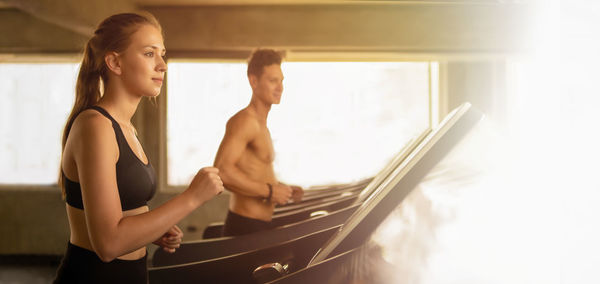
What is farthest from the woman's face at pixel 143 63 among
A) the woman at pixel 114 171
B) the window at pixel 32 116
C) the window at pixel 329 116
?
the window at pixel 32 116

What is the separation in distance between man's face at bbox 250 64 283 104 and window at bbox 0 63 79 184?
2891 millimetres

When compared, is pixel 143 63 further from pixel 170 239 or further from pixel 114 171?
pixel 170 239

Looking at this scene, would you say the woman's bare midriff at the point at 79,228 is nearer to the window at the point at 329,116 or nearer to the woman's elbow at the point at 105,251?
the woman's elbow at the point at 105,251

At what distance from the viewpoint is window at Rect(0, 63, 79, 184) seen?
4.12 metres

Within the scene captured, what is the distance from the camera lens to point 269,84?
1.94m

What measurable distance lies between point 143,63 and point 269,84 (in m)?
1.07

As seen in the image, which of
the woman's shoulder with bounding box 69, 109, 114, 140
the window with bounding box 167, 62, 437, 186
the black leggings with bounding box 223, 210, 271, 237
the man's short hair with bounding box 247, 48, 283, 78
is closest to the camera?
the woman's shoulder with bounding box 69, 109, 114, 140

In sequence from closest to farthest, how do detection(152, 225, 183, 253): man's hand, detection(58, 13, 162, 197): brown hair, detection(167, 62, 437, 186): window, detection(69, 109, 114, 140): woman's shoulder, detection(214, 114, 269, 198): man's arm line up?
detection(69, 109, 114, 140): woman's shoulder → detection(58, 13, 162, 197): brown hair → detection(152, 225, 183, 253): man's hand → detection(214, 114, 269, 198): man's arm → detection(167, 62, 437, 186): window

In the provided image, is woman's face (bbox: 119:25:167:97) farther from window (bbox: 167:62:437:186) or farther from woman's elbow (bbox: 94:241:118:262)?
window (bbox: 167:62:437:186)

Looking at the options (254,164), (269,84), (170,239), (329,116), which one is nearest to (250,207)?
(254,164)

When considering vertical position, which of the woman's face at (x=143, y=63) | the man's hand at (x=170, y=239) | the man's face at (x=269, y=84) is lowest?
the man's hand at (x=170, y=239)

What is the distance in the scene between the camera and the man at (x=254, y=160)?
174 cm

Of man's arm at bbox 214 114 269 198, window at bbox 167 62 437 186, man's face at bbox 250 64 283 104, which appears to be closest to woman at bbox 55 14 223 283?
man's arm at bbox 214 114 269 198

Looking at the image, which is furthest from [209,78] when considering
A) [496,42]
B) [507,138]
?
[507,138]
